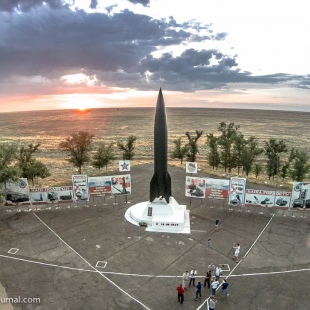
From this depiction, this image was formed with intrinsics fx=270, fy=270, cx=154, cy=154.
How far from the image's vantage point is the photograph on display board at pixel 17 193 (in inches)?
1116

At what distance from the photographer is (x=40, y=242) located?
2242cm

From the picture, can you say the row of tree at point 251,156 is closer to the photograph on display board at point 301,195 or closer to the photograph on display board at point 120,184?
the photograph on display board at point 301,195

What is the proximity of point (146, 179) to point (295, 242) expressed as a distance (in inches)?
852

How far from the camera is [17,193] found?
93.7 ft

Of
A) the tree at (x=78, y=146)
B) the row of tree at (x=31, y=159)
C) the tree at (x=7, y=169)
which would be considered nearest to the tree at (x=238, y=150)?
the row of tree at (x=31, y=159)

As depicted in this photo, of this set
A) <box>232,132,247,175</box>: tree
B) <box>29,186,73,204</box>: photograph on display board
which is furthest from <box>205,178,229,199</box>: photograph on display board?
<box>232,132,247,175</box>: tree

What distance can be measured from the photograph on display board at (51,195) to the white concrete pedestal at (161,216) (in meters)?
6.77

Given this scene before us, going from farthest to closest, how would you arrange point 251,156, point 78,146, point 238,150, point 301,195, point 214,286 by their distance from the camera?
point 238,150, point 251,156, point 78,146, point 301,195, point 214,286

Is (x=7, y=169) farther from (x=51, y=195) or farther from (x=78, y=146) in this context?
(x=78, y=146)

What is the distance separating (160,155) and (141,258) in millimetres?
9895

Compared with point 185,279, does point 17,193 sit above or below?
above

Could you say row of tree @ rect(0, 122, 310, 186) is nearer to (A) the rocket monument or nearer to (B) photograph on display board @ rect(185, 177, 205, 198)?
(A) the rocket monument

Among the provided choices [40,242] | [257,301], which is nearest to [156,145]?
[40,242]

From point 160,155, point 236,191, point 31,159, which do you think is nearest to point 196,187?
point 236,191
